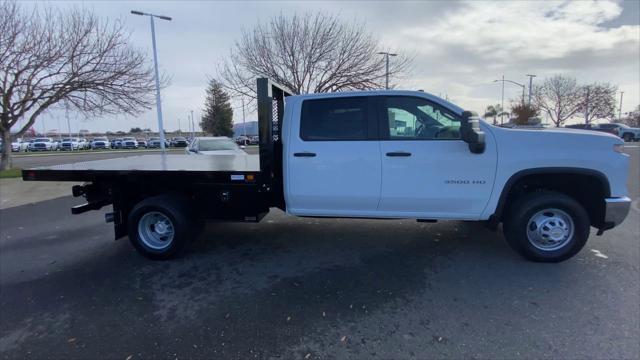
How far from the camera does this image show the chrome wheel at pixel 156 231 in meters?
4.71

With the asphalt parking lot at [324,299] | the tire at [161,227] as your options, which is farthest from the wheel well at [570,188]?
the tire at [161,227]

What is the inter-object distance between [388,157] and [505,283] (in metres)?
1.84

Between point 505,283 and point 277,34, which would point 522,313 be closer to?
point 505,283

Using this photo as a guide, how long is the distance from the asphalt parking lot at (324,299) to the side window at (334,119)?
5.17 ft

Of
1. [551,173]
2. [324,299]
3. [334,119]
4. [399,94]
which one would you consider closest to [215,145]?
[334,119]

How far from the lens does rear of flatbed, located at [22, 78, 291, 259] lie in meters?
4.51

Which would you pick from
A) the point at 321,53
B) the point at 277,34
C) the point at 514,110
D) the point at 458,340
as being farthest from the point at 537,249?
the point at 514,110

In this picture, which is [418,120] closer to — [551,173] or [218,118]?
[551,173]

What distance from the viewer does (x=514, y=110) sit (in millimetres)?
47812

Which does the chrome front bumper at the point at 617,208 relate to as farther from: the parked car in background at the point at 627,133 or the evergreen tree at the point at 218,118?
the evergreen tree at the point at 218,118

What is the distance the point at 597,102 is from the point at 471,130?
60393 millimetres

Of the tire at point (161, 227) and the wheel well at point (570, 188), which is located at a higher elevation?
the wheel well at point (570, 188)

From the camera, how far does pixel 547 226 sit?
421cm

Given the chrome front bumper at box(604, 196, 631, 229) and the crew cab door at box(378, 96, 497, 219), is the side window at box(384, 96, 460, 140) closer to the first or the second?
the crew cab door at box(378, 96, 497, 219)
